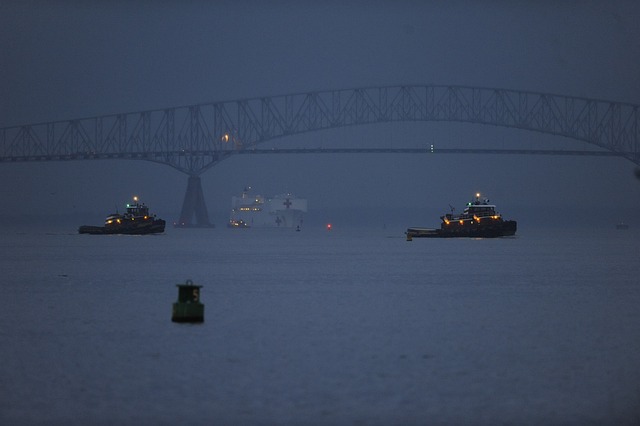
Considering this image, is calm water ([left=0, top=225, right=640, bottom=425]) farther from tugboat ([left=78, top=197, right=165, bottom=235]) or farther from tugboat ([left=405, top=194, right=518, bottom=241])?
tugboat ([left=78, top=197, right=165, bottom=235])

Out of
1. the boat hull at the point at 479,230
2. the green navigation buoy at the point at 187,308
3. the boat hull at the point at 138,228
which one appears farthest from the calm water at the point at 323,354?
the boat hull at the point at 138,228

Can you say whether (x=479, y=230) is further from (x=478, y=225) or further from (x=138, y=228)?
(x=138, y=228)

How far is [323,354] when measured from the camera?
75.2ft

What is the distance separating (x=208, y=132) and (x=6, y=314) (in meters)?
121

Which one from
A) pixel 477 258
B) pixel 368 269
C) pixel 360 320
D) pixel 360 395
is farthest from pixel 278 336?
pixel 477 258

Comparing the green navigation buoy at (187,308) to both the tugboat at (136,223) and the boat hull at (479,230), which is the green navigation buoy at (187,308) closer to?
the boat hull at (479,230)

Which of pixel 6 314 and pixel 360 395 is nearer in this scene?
pixel 360 395

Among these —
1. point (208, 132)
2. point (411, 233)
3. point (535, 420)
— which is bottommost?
point (535, 420)

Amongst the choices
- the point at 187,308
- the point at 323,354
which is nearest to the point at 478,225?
the point at 187,308

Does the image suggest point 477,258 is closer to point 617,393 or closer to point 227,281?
point 227,281

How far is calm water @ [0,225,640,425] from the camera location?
1698 centimetres

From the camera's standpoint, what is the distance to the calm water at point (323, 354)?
1698 cm

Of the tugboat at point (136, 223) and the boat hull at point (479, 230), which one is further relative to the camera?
the tugboat at point (136, 223)

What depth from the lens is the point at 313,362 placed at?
2169cm
